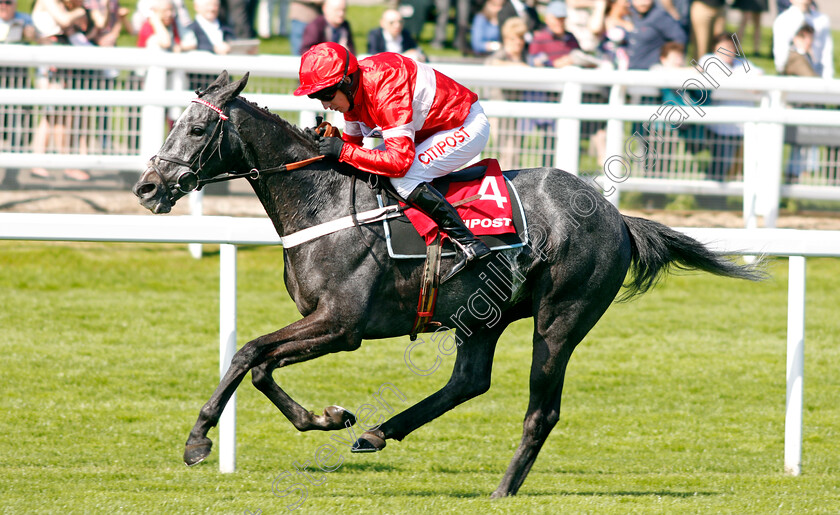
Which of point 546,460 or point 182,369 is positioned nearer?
point 546,460

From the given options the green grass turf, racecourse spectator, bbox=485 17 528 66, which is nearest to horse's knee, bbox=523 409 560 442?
the green grass turf

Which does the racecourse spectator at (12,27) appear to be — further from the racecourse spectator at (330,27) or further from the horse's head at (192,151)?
the horse's head at (192,151)

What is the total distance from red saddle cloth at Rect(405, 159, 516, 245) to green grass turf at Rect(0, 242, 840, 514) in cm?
104

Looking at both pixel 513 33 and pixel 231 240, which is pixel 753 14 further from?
pixel 231 240

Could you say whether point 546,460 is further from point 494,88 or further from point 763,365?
point 494,88

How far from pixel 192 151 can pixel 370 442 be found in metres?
1.36

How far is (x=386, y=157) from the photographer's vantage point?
4.14 meters

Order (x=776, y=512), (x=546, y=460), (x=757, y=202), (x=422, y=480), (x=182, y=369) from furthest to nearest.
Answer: (x=757, y=202)
(x=182, y=369)
(x=546, y=460)
(x=422, y=480)
(x=776, y=512)

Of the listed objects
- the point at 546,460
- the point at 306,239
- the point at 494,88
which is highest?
the point at 494,88

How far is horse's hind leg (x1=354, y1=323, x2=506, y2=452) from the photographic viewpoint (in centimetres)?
461

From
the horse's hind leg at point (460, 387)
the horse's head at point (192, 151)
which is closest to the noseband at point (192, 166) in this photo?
the horse's head at point (192, 151)

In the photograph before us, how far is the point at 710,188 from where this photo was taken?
330 inches

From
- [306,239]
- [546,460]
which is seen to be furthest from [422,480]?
[306,239]

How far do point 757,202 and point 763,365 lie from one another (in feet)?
Result: 5.12
